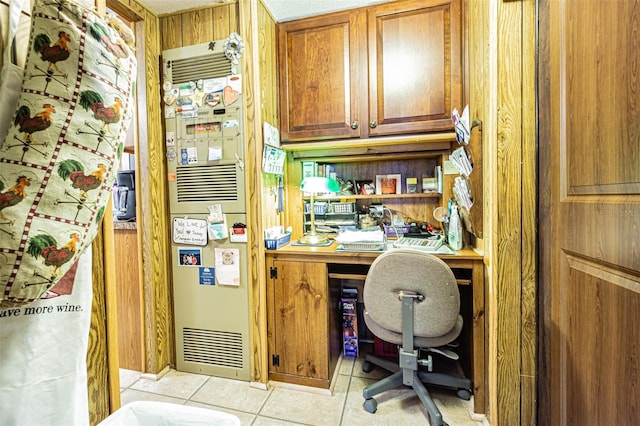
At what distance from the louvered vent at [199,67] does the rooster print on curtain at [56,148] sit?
1330 mm

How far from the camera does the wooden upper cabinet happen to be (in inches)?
67.9

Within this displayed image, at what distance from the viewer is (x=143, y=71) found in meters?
1.76

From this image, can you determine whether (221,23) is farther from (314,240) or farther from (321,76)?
(314,240)

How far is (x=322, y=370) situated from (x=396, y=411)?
18.1 inches

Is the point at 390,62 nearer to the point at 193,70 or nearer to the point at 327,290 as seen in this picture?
the point at 193,70

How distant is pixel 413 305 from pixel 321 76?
1583 mm

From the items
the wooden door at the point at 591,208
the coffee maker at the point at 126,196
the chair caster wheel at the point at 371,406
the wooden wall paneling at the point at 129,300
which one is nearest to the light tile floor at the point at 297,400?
the chair caster wheel at the point at 371,406

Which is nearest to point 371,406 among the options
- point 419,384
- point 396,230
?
point 419,384

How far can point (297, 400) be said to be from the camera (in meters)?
1.62

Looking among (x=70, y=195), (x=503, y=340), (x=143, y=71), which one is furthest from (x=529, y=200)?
(x=143, y=71)

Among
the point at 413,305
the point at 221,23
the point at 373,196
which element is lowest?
the point at 413,305

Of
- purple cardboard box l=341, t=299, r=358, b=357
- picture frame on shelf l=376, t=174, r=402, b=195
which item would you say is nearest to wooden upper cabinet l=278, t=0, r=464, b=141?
picture frame on shelf l=376, t=174, r=402, b=195

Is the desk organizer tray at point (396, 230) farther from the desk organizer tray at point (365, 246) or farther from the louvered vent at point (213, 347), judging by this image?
the louvered vent at point (213, 347)

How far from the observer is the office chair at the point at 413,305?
1320 mm
